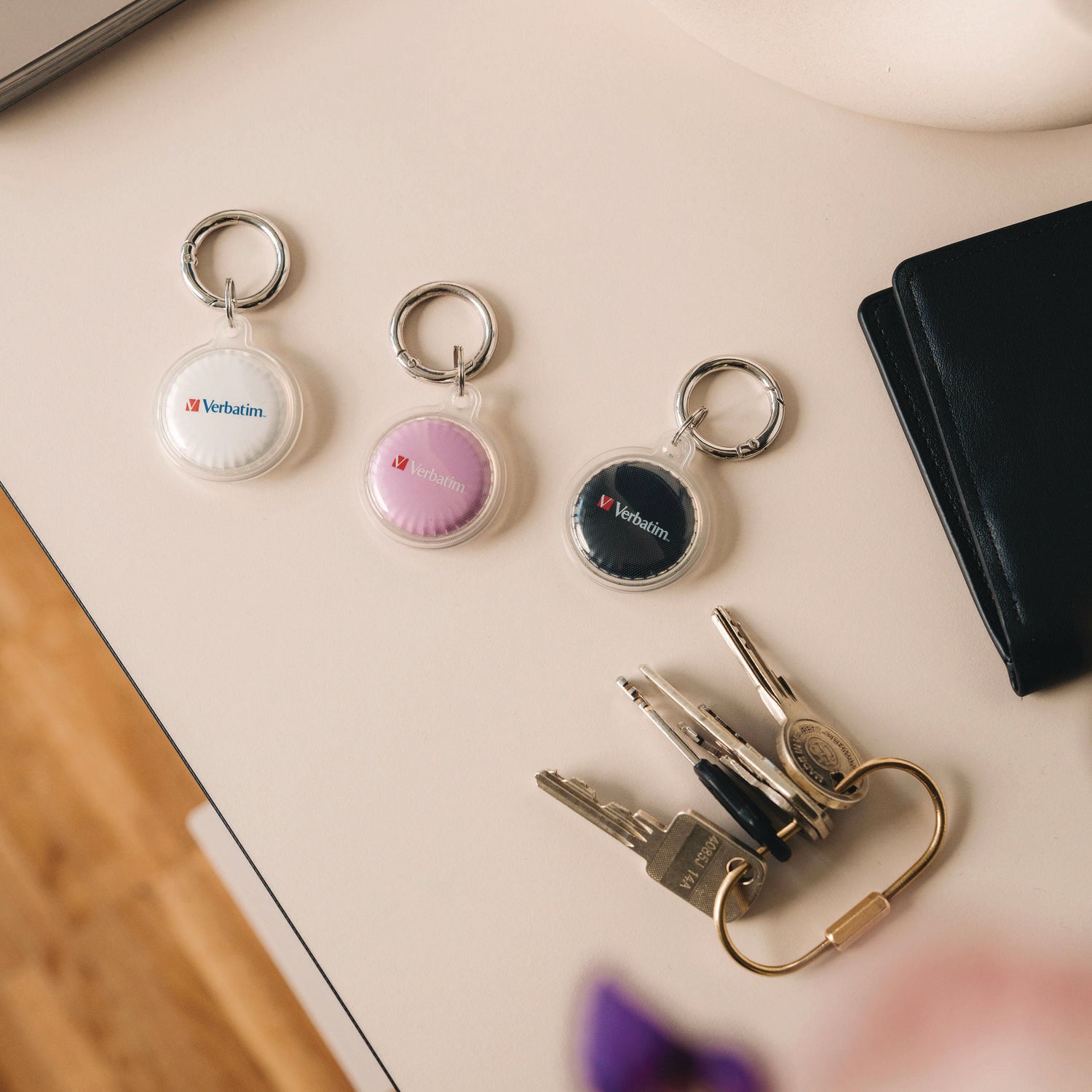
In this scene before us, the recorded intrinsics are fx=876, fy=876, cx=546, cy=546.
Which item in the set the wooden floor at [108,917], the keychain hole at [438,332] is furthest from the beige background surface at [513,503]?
the wooden floor at [108,917]

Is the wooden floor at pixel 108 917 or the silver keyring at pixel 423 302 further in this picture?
the wooden floor at pixel 108 917

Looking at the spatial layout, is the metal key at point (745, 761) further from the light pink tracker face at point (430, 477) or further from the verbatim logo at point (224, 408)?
the verbatim logo at point (224, 408)

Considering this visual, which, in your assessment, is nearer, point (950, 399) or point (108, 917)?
point (950, 399)

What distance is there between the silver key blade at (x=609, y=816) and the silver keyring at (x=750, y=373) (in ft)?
0.68

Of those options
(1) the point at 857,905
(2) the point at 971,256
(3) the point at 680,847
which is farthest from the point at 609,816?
(2) the point at 971,256

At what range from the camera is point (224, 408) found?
494 millimetres

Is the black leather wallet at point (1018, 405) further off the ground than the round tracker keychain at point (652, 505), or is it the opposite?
the round tracker keychain at point (652, 505)

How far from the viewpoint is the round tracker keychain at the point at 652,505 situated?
19.5 inches

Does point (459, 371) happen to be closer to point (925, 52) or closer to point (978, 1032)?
point (925, 52)

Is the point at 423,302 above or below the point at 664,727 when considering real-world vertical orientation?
above

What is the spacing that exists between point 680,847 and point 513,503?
8.3 inches

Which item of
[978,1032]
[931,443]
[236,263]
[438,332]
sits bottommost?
[978,1032]

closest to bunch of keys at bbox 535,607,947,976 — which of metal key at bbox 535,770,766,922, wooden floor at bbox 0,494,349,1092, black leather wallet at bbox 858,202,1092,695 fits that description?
metal key at bbox 535,770,766,922

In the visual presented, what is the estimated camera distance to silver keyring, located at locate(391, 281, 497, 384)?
19.8 inches
